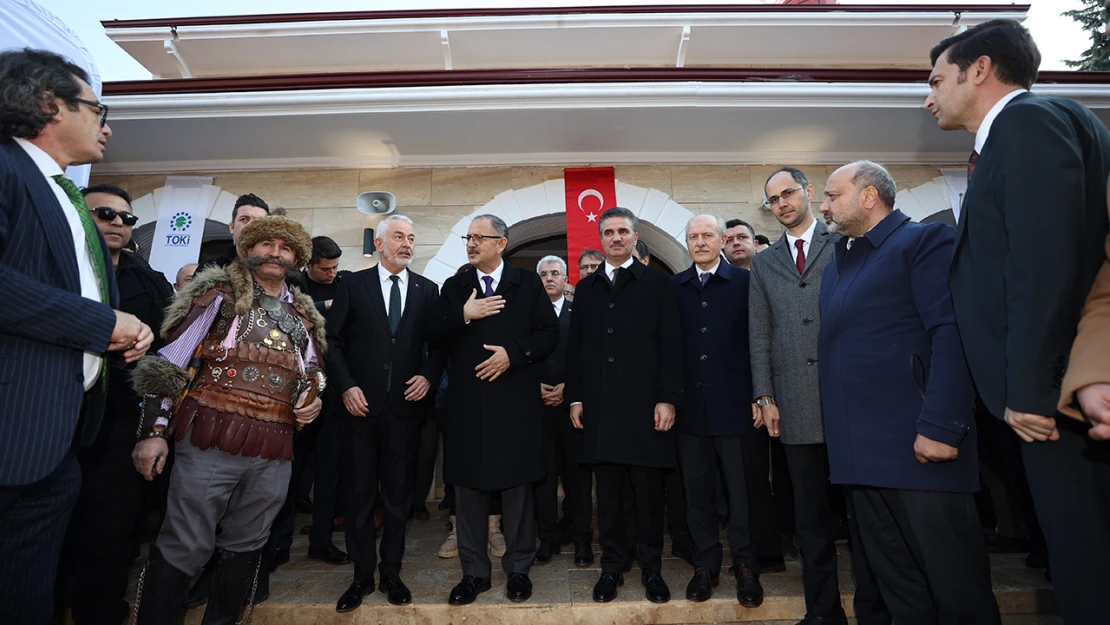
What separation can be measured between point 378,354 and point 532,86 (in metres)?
4.08

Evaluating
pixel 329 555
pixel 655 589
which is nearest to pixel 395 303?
pixel 329 555

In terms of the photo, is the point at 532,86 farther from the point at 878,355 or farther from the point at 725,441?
the point at 878,355

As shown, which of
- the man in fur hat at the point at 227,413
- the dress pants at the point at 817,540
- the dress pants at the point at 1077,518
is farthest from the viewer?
the dress pants at the point at 817,540

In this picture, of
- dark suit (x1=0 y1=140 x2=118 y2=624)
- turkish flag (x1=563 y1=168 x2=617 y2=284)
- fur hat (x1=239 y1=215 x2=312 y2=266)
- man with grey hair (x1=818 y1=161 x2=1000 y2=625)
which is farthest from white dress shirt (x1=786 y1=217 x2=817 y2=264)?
turkish flag (x1=563 y1=168 x2=617 y2=284)

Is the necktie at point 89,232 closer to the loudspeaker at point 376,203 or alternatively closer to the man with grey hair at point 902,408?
the man with grey hair at point 902,408

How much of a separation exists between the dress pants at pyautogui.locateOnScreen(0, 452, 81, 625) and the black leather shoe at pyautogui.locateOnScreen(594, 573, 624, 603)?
2.43m

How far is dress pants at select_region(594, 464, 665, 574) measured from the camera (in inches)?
131

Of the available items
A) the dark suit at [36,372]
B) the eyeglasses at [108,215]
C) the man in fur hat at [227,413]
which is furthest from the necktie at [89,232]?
the eyeglasses at [108,215]

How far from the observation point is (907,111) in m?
6.51

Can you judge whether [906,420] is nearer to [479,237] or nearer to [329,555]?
[479,237]

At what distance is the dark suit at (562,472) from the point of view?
165 inches

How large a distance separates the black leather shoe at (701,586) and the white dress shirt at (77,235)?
304cm

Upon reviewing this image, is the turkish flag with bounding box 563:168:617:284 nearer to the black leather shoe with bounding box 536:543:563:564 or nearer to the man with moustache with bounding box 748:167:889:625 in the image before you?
the black leather shoe with bounding box 536:543:563:564

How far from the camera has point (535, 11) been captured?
9422mm
